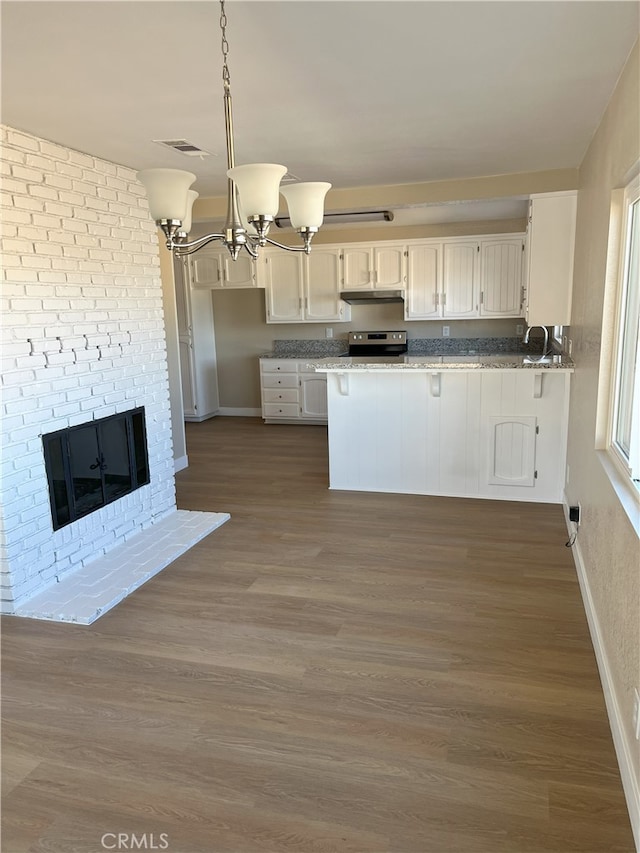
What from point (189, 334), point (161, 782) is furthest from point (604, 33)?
point (189, 334)

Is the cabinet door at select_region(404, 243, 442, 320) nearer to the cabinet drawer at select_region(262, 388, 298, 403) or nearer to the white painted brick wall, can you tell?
the cabinet drawer at select_region(262, 388, 298, 403)

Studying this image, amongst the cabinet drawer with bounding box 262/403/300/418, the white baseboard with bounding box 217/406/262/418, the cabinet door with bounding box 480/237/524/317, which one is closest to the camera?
the cabinet door with bounding box 480/237/524/317

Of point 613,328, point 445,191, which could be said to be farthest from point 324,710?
point 445,191

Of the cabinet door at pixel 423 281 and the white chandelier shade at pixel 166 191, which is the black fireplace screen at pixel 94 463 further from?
the cabinet door at pixel 423 281

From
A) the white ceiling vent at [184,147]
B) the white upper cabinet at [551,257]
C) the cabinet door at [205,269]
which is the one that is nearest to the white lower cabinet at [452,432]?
the white upper cabinet at [551,257]

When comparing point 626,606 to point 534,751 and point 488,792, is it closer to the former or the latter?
point 534,751

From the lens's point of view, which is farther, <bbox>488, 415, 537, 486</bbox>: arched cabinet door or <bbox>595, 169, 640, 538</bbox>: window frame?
<bbox>488, 415, 537, 486</bbox>: arched cabinet door

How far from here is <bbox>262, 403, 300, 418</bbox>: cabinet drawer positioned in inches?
299

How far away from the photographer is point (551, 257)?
4215mm

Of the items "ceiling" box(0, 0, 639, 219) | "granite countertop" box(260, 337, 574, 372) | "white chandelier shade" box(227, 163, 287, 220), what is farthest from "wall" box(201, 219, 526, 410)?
"white chandelier shade" box(227, 163, 287, 220)

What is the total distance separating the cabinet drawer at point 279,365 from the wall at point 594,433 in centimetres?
390

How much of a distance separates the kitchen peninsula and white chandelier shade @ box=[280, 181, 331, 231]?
2379 mm

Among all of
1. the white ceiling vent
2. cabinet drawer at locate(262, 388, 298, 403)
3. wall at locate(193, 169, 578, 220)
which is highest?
the white ceiling vent

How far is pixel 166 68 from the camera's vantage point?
7.52 feet
